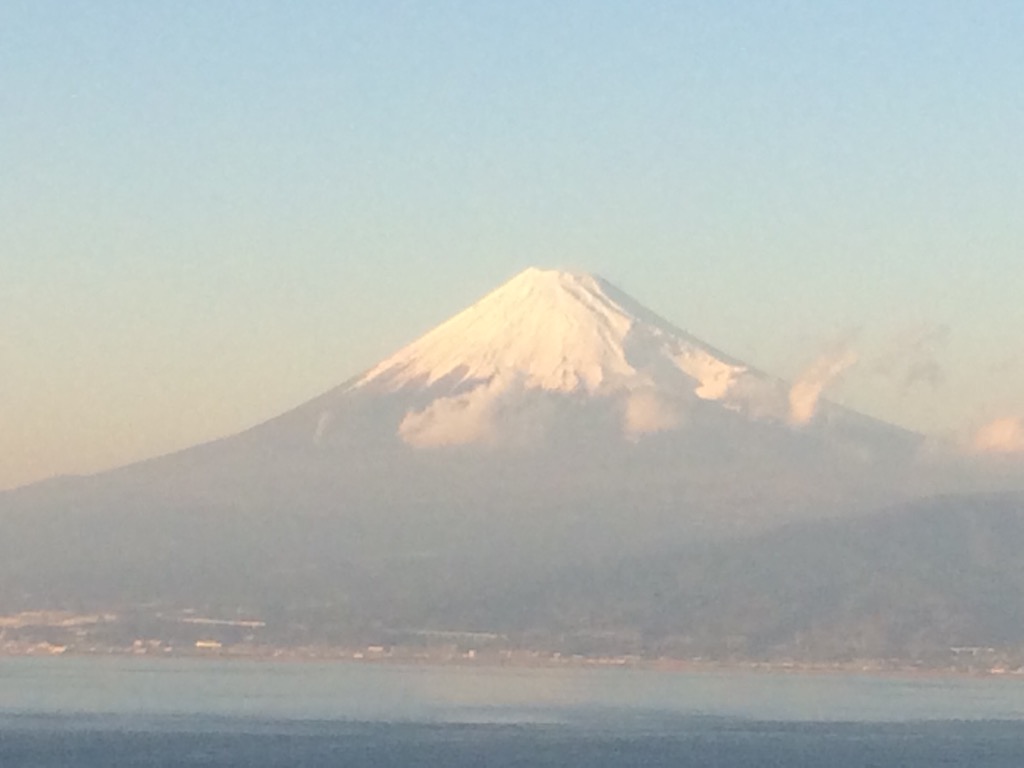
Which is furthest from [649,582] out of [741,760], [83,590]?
[741,760]

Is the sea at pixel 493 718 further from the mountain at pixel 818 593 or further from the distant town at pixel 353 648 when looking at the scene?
the mountain at pixel 818 593

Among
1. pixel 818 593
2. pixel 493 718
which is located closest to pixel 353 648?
pixel 818 593

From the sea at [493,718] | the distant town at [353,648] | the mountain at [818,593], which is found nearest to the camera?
the sea at [493,718]

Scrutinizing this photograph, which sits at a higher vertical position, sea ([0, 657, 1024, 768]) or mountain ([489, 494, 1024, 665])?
mountain ([489, 494, 1024, 665])

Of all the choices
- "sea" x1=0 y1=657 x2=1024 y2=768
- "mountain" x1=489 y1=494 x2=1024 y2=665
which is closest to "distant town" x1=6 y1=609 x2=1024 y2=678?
"mountain" x1=489 y1=494 x2=1024 y2=665

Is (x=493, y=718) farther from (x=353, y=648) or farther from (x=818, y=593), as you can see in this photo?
(x=818, y=593)

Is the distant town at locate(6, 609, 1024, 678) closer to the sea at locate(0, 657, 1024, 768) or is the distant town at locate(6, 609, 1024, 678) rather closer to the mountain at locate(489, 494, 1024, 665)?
the mountain at locate(489, 494, 1024, 665)

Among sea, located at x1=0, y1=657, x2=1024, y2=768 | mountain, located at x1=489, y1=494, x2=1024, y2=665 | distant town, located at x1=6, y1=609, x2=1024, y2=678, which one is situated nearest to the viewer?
sea, located at x1=0, y1=657, x2=1024, y2=768

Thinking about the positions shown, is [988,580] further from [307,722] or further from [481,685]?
[307,722]

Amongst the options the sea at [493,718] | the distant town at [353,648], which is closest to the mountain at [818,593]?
the distant town at [353,648]
